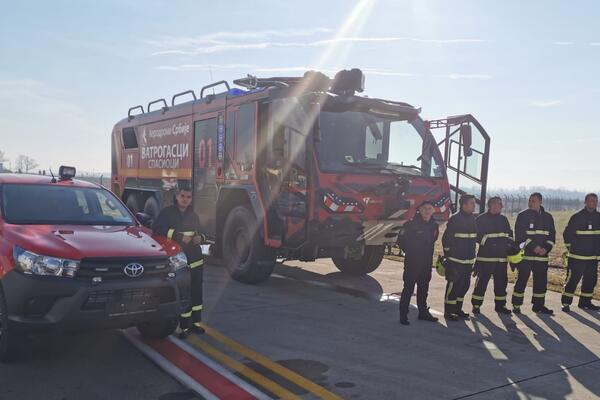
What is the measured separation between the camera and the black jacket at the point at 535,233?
7156mm

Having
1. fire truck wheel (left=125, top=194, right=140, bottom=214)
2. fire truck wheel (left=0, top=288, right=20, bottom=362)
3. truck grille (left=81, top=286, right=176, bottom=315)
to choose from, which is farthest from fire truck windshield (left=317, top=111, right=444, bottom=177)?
fire truck wheel (left=125, top=194, right=140, bottom=214)

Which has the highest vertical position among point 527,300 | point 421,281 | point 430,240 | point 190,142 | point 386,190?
point 190,142

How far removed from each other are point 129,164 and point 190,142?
3353 mm

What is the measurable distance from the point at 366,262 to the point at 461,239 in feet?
10.6

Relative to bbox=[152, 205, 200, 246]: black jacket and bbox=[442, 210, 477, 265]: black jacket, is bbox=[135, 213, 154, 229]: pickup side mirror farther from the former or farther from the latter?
bbox=[442, 210, 477, 265]: black jacket

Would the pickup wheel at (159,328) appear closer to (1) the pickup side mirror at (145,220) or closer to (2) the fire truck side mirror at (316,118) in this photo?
(1) the pickup side mirror at (145,220)

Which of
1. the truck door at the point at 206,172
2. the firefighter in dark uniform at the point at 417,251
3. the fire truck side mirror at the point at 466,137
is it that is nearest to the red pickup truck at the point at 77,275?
the firefighter in dark uniform at the point at 417,251

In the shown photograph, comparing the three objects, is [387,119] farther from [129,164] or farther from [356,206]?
[129,164]

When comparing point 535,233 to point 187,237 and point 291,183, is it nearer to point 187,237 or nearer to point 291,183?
point 291,183

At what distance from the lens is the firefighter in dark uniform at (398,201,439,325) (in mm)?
6238

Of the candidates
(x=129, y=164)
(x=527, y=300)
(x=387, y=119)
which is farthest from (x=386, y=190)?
(x=129, y=164)

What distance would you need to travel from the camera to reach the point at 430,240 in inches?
249

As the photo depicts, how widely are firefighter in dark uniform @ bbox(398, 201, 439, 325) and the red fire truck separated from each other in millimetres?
1063

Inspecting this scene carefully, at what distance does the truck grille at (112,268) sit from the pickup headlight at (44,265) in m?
0.07
